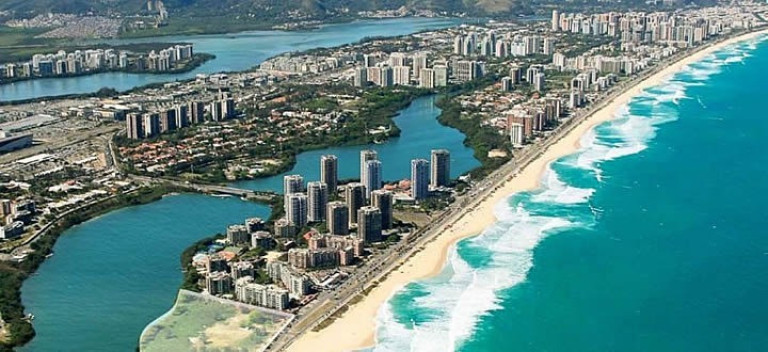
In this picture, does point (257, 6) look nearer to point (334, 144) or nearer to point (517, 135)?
point (334, 144)

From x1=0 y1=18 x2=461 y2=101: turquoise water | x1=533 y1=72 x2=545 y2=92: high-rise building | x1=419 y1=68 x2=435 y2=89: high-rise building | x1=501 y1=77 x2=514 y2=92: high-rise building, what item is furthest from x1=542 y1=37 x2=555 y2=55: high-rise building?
x1=0 y1=18 x2=461 y2=101: turquoise water

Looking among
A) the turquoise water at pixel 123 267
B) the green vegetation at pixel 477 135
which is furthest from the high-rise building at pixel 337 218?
the green vegetation at pixel 477 135

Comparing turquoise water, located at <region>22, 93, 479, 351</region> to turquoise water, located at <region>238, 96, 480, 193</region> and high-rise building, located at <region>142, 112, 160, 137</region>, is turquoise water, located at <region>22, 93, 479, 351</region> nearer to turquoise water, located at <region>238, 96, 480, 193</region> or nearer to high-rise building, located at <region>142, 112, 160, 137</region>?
turquoise water, located at <region>238, 96, 480, 193</region>

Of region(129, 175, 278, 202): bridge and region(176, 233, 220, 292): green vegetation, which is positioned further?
region(129, 175, 278, 202): bridge

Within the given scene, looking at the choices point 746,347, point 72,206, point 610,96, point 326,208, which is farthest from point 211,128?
point 746,347

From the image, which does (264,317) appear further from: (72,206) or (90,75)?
(90,75)
